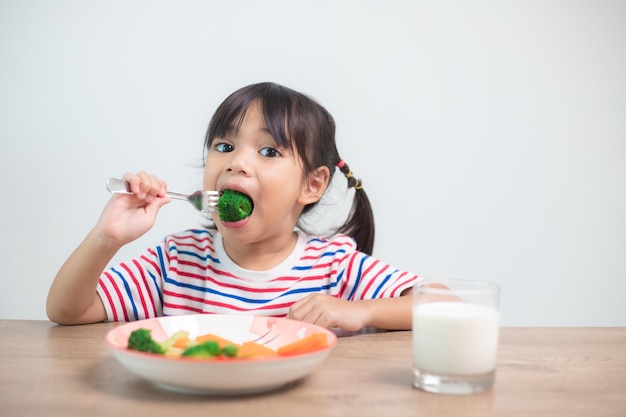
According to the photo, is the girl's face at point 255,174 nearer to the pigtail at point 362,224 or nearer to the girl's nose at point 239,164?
the girl's nose at point 239,164

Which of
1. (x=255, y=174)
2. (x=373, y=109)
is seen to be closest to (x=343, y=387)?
(x=255, y=174)

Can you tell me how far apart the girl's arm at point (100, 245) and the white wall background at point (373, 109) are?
53.0 inches

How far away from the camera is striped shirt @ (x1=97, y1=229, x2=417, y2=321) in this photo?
1438 millimetres

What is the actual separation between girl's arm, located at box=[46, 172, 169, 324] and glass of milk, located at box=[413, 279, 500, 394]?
0.59 meters

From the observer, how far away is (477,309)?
81 centimetres

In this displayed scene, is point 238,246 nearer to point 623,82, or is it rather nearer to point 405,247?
point 405,247

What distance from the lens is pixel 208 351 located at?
0.77 metres

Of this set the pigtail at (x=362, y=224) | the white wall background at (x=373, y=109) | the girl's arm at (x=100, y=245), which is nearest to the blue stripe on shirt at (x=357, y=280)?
the pigtail at (x=362, y=224)

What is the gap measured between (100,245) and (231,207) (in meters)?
0.27

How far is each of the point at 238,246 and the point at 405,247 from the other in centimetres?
129

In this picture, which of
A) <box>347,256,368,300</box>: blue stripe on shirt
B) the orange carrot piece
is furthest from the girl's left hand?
the orange carrot piece

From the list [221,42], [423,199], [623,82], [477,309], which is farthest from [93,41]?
[477,309]

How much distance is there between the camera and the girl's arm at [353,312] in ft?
3.89

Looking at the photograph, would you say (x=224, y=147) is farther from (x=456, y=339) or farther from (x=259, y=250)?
(x=456, y=339)
